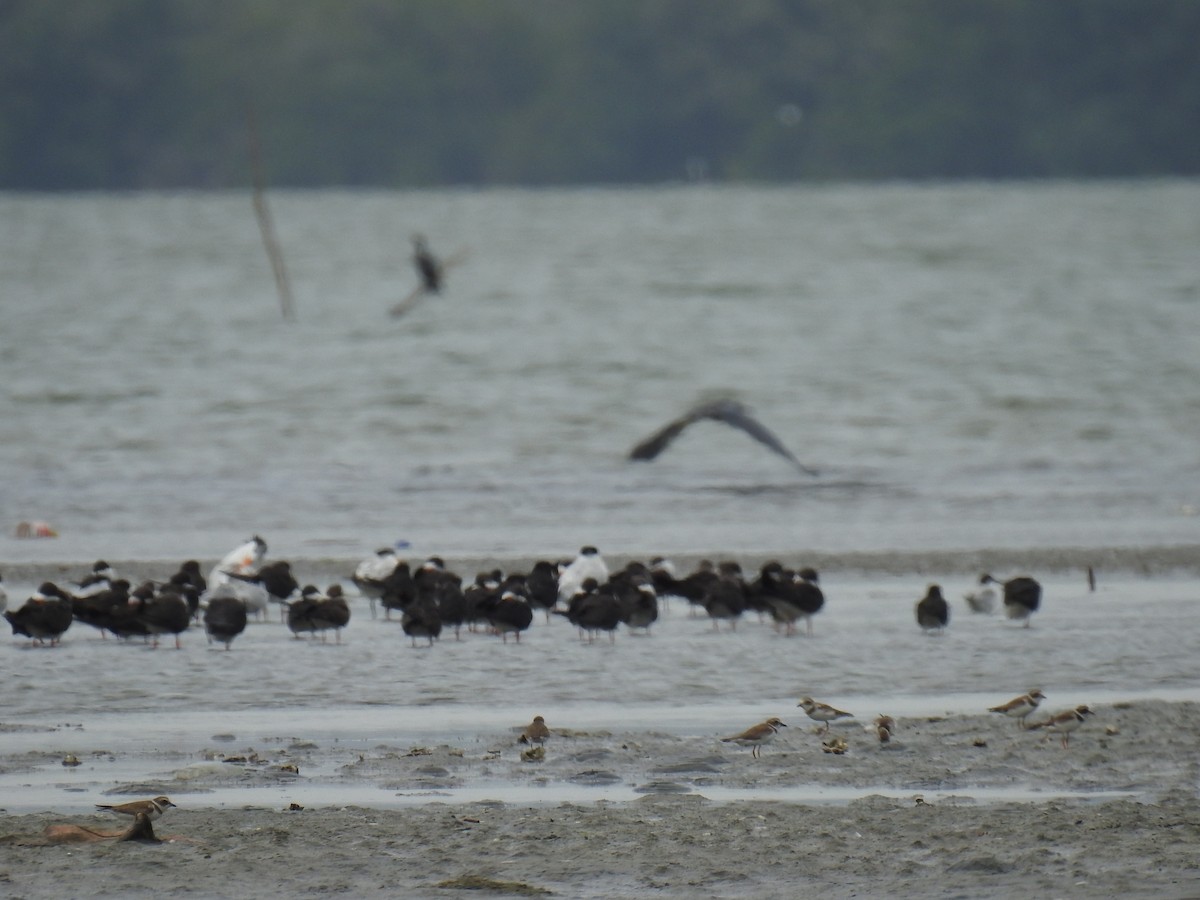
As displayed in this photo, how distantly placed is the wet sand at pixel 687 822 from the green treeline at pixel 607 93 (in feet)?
476

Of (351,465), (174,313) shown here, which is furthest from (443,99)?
(351,465)

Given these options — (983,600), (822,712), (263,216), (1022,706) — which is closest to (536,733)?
(822,712)

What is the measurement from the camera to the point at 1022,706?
855cm

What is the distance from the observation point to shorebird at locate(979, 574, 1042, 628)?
11578 mm

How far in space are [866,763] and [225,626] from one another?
426 centimetres

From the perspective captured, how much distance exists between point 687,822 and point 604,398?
26326mm

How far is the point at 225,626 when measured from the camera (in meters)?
11.0

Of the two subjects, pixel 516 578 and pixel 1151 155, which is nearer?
pixel 516 578

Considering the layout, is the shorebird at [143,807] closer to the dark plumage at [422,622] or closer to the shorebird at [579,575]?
the dark plumage at [422,622]

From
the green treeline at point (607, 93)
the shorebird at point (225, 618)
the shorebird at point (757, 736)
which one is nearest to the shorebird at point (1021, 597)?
the shorebird at point (757, 736)

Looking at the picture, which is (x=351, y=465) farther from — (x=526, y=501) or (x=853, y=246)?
(x=853, y=246)

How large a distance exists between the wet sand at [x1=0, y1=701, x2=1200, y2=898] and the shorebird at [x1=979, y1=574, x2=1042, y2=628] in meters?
2.95

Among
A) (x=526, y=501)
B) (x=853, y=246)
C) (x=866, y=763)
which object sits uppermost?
(x=853, y=246)

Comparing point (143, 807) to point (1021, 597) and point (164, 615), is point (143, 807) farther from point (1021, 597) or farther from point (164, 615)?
point (1021, 597)
